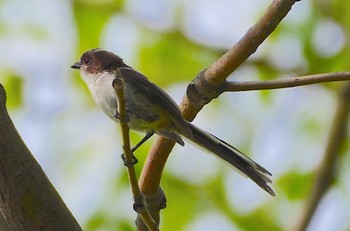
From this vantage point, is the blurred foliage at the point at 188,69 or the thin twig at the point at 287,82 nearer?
the thin twig at the point at 287,82

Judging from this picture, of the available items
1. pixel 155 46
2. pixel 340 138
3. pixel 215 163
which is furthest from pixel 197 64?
pixel 340 138

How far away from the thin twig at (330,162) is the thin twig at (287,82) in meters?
0.67

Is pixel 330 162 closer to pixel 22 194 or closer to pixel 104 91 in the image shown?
pixel 104 91

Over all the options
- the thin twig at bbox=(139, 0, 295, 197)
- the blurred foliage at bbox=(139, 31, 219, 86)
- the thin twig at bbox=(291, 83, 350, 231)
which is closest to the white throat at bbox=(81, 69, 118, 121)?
the thin twig at bbox=(139, 0, 295, 197)

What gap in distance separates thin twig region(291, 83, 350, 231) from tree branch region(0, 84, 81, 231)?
1.05 metres

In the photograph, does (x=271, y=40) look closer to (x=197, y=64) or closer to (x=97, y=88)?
(x=197, y=64)

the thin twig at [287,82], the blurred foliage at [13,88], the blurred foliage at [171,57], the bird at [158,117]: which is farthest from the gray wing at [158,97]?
the blurred foliage at [13,88]

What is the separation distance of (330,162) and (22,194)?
1.41 metres

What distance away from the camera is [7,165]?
92.3 inches

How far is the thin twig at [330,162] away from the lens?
309 cm

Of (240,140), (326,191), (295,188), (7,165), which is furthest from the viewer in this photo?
(240,140)

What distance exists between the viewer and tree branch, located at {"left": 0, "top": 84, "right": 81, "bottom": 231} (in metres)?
2.34

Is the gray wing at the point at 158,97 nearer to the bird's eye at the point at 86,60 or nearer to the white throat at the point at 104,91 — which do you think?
the white throat at the point at 104,91

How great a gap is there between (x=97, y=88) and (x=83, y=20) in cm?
218
